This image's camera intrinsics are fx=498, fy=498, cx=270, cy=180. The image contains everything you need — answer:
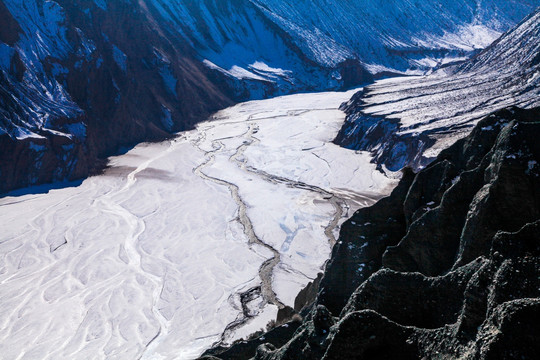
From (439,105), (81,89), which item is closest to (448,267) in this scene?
(439,105)

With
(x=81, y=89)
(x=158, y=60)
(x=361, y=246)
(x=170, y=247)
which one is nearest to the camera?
(x=361, y=246)

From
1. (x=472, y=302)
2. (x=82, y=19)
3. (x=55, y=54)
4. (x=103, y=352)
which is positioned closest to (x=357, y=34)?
(x=82, y=19)

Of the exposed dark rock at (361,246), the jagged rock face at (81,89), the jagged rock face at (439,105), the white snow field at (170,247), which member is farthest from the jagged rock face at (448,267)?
the jagged rock face at (81,89)

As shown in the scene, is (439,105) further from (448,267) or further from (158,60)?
(448,267)

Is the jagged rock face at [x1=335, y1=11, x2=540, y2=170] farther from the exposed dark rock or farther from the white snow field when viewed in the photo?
the exposed dark rock

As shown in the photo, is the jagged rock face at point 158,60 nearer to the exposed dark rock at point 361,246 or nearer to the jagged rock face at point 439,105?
the jagged rock face at point 439,105
